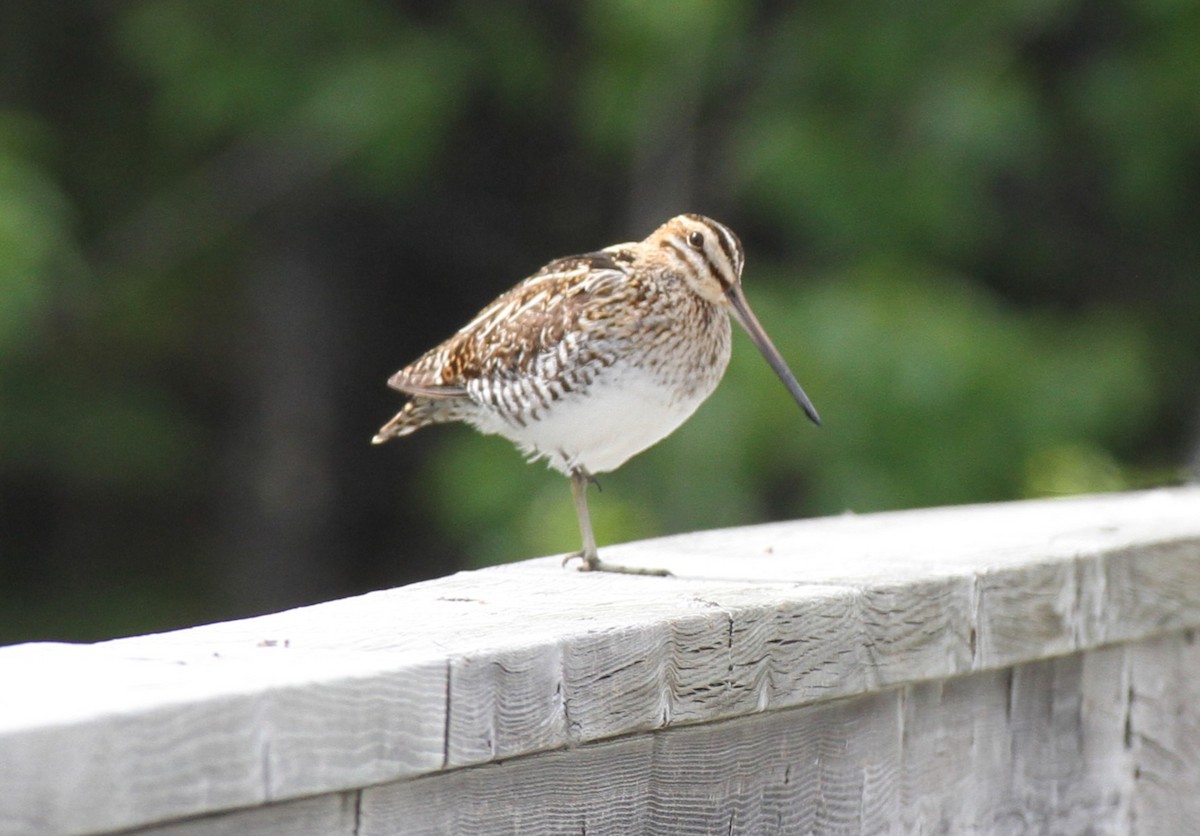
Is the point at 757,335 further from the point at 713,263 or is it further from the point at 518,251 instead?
the point at 518,251

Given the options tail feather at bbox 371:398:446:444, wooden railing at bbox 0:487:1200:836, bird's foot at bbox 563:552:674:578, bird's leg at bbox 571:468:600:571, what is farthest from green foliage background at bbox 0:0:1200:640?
wooden railing at bbox 0:487:1200:836

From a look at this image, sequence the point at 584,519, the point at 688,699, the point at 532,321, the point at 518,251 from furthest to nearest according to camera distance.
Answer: the point at 518,251, the point at 532,321, the point at 584,519, the point at 688,699

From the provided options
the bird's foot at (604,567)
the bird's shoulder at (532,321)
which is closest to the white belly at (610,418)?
the bird's shoulder at (532,321)

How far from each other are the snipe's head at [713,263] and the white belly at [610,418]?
17 cm

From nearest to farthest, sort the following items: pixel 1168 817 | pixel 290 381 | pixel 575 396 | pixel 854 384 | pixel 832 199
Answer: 1. pixel 1168 817
2. pixel 575 396
3. pixel 854 384
4. pixel 832 199
5. pixel 290 381

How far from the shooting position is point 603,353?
3748 millimetres

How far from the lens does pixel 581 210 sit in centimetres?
1001

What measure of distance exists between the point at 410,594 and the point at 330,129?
6.29 metres

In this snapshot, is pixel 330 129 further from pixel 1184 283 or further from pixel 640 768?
pixel 640 768

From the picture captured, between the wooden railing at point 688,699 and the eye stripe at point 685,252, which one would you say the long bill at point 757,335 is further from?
the wooden railing at point 688,699

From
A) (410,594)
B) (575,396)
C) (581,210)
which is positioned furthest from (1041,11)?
(410,594)

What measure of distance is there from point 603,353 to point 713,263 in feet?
1.10

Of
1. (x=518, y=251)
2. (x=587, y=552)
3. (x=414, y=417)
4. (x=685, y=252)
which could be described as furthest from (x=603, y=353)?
(x=518, y=251)

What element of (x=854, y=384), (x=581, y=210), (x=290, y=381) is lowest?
(x=854, y=384)
